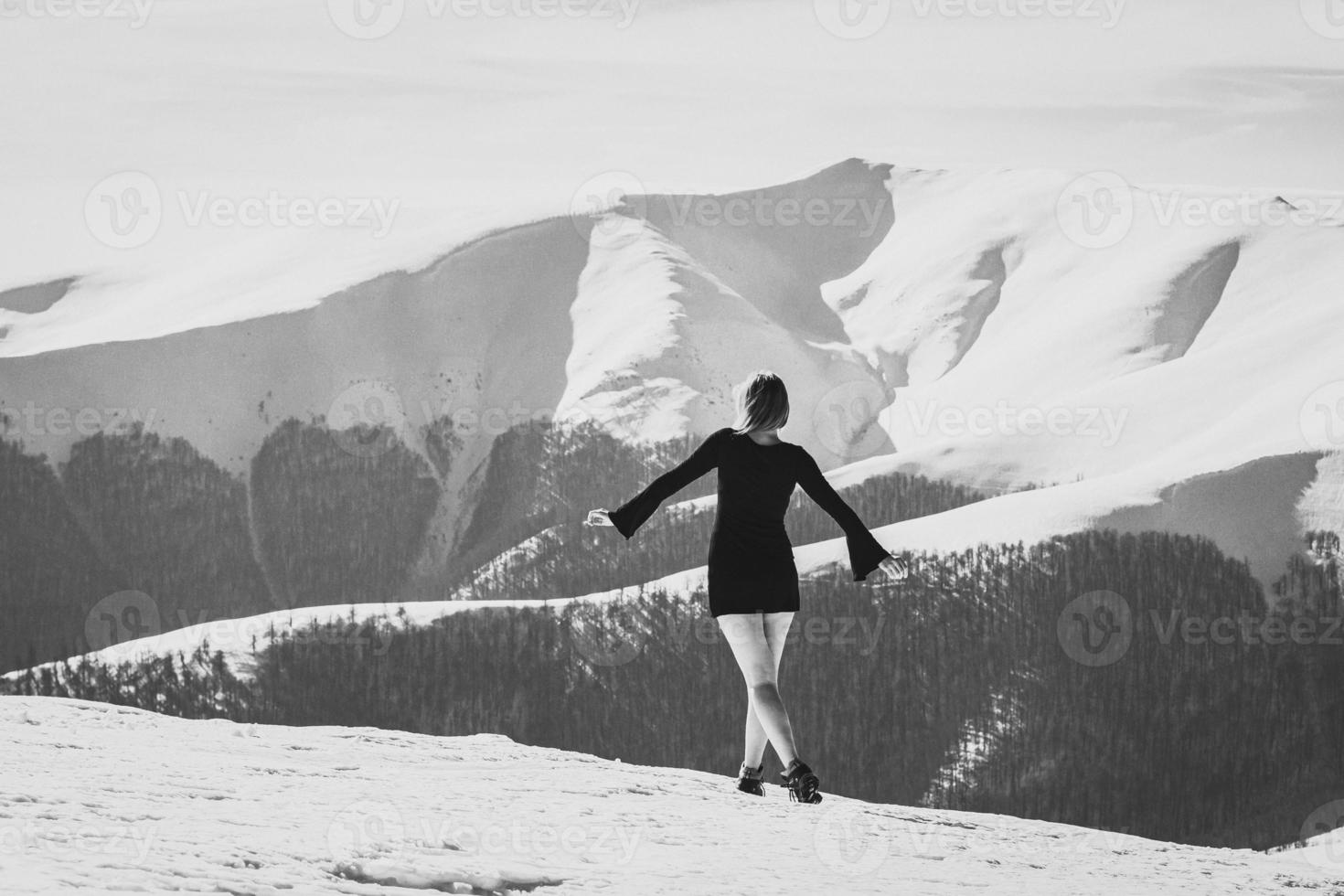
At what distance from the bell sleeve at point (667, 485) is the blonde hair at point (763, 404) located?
0.80 ft

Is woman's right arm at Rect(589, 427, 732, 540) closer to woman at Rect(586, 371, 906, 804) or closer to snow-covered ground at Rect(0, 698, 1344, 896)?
woman at Rect(586, 371, 906, 804)

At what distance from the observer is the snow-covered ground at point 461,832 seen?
9.74 meters

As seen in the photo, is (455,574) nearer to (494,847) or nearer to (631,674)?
(631,674)

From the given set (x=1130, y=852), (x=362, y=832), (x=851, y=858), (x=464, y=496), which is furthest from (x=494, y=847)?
(x=464, y=496)

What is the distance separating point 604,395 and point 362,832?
176 metres

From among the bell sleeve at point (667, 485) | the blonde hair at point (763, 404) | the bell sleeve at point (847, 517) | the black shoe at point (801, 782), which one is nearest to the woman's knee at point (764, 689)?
the black shoe at point (801, 782)

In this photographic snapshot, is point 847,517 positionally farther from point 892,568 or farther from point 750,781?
point 750,781
